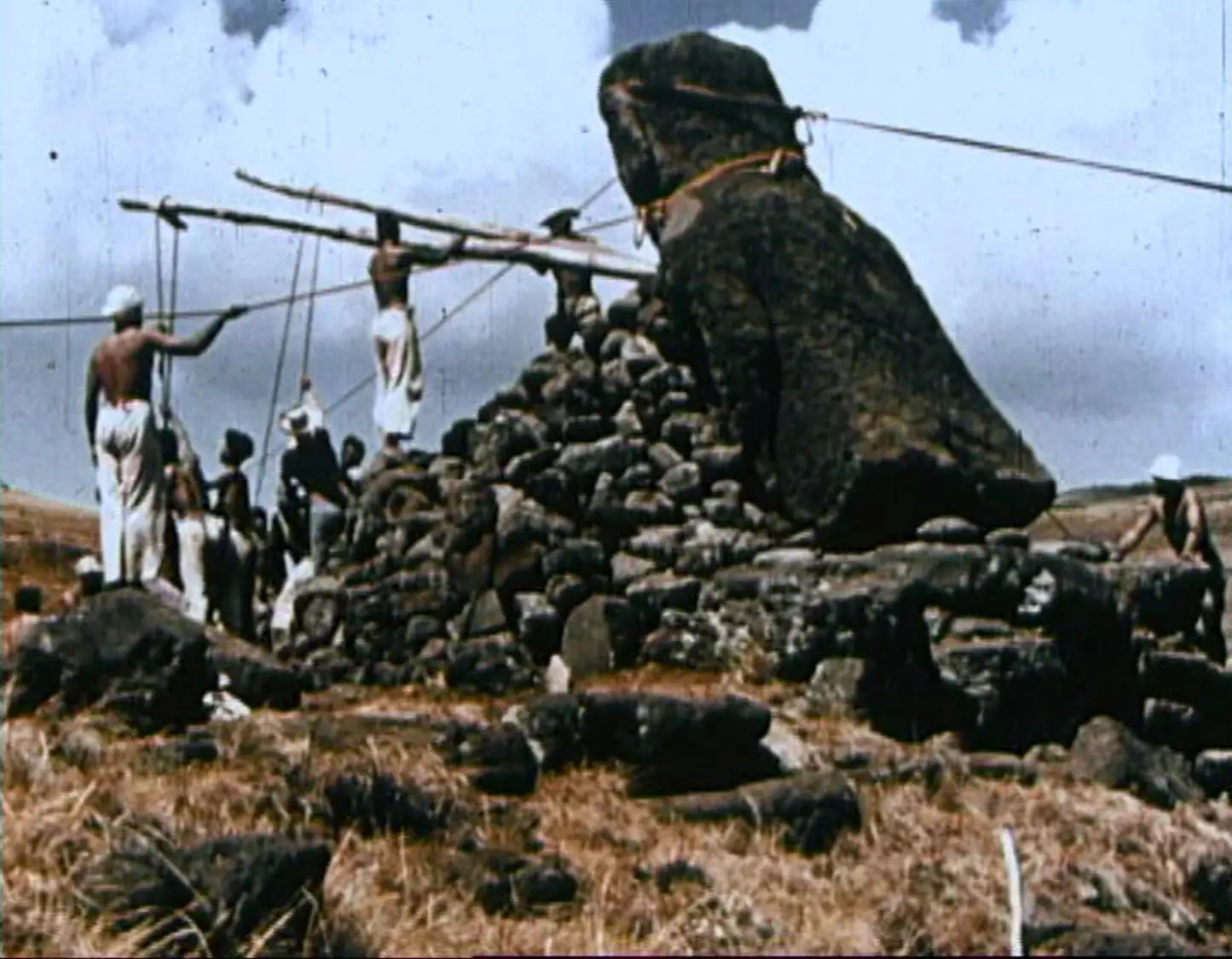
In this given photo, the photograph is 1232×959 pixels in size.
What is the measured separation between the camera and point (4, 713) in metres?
8.59

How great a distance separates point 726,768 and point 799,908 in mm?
1452

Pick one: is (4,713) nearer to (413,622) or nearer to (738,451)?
(413,622)

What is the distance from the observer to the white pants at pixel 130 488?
11.8m

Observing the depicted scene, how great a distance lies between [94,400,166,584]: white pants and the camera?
11.8 meters

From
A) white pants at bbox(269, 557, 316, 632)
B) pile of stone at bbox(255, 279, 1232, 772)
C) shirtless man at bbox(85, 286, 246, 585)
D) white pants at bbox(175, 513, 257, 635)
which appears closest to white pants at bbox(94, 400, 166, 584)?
shirtless man at bbox(85, 286, 246, 585)

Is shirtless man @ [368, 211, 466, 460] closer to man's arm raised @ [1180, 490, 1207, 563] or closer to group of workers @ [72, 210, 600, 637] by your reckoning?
group of workers @ [72, 210, 600, 637]

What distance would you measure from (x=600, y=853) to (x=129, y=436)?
456 cm

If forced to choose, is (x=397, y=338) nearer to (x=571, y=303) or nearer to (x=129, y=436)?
(x=571, y=303)

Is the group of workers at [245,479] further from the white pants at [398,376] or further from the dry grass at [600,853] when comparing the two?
the dry grass at [600,853]

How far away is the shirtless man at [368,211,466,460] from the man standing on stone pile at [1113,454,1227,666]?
4978mm

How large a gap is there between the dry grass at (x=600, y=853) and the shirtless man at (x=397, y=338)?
4.71 m

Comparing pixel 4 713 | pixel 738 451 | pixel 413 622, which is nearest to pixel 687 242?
pixel 738 451

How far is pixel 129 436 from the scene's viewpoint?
11750 millimetres

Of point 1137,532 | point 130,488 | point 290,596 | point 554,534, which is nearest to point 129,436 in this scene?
point 130,488
